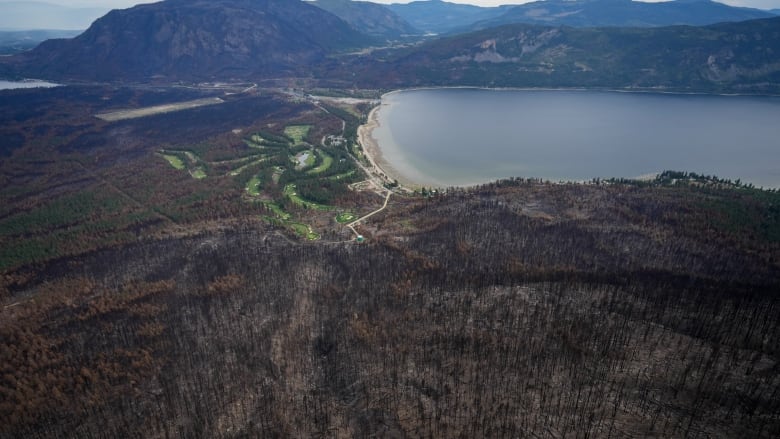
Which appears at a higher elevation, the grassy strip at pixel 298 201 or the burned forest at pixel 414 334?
the grassy strip at pixel 298 201

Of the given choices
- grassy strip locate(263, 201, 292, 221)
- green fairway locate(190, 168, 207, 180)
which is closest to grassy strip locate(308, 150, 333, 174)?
grassy strip locate(263, 201, 292, 221)

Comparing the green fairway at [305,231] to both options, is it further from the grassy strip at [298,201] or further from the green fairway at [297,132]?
the green fairway at [297,132]

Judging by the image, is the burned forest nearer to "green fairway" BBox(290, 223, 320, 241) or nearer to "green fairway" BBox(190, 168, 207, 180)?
"green fairway" BBox(290, 223, 320, 241)

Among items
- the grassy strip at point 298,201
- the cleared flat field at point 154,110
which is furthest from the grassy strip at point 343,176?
the cleared flat field at point 154,110

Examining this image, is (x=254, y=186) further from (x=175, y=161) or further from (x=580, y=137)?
(x=580, y=137)

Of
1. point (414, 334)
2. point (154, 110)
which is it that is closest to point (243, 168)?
point (414, 334)

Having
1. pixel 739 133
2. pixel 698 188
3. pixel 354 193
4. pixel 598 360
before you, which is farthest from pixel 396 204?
pixel 739 133
